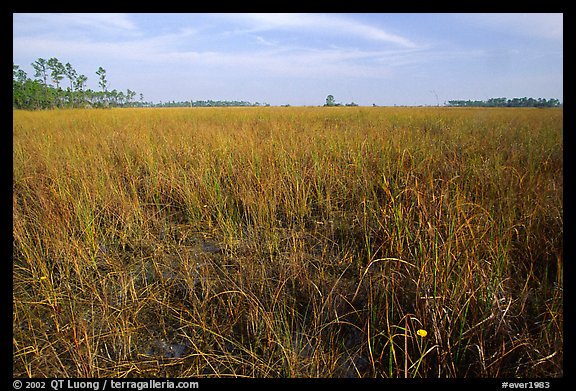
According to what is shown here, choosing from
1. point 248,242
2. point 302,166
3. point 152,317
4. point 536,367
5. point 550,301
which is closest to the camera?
point 536,367

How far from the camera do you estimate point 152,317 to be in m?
1.53

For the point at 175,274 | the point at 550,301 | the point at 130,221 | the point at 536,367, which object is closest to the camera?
the point at 536,367

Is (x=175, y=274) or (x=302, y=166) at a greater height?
(x=302, y=166)

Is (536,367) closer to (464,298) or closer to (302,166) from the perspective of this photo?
(464,298)
